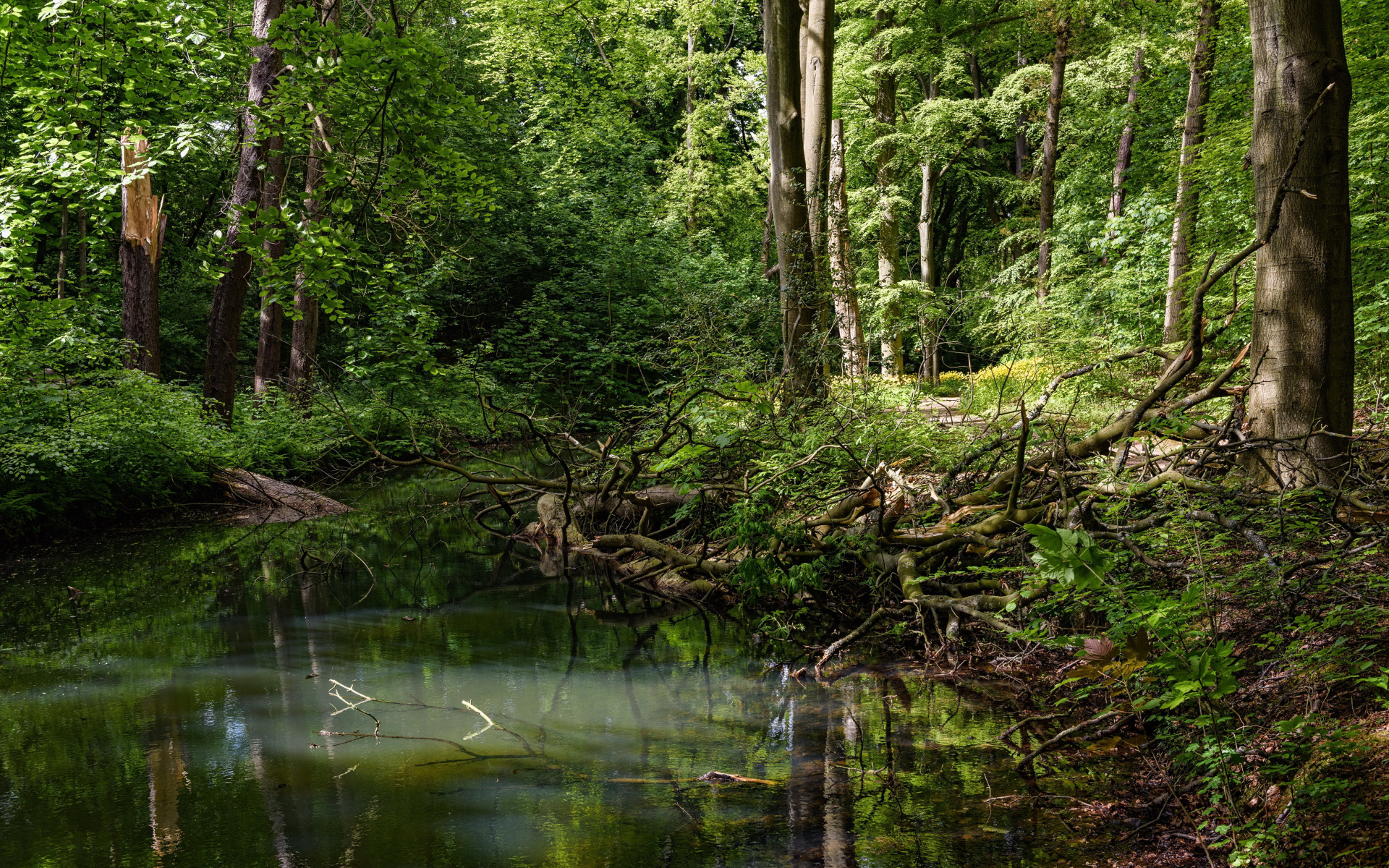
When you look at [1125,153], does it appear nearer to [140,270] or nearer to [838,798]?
[140,270]

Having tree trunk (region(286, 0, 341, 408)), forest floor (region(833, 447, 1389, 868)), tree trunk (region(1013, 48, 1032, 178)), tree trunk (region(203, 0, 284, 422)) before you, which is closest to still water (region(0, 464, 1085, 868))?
forest floor (region(833, 447, 1389, 868))

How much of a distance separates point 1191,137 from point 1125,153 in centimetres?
753

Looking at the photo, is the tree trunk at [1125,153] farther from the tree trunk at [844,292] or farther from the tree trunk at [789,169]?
the tree trunk at [789,169]

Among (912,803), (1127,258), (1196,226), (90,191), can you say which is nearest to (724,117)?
(1127,258)

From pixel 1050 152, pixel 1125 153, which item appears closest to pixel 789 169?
A: pixel 1050 152

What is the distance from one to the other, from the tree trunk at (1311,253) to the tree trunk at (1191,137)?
7.98 m

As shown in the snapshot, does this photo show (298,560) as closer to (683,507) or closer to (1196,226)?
(683,507)

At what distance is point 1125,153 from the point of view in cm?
2127

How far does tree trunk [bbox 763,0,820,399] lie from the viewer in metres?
10.1

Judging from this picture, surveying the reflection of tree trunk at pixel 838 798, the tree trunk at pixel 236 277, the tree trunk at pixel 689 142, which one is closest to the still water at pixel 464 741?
the reflection of tree trunk at pixel 838 798

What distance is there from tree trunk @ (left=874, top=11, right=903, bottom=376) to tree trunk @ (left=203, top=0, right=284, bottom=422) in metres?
11.7

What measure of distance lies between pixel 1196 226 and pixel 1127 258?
4.29 m

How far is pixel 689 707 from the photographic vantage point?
17.1 feet

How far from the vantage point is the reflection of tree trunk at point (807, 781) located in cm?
345
